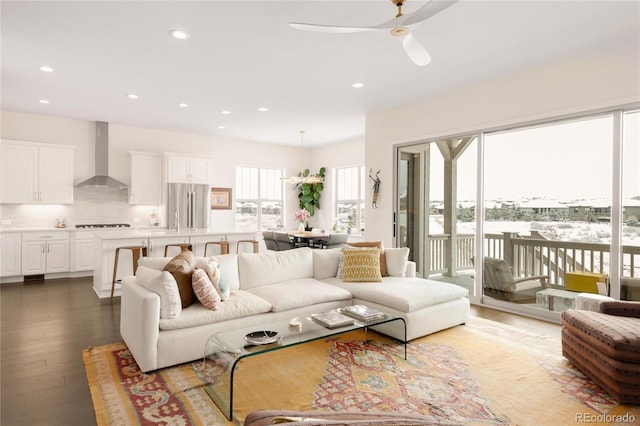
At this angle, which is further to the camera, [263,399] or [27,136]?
[27,136]

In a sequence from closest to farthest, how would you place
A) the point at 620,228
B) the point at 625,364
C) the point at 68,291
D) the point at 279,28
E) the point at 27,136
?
the point at 625,364 → the point at 279,28 → the point at 620,228 → the point at 68,291 → the point at 27,136

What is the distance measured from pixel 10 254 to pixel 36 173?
4.78ft

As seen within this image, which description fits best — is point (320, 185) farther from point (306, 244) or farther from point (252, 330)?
point (252, 330)

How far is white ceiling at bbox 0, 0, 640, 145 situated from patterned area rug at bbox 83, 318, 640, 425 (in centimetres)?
297

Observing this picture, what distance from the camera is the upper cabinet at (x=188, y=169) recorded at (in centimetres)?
770

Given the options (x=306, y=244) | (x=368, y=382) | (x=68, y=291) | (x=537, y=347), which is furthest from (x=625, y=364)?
(x=68, y=291)

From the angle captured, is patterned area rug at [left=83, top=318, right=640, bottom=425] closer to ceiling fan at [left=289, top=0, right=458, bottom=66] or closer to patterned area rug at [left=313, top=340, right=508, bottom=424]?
patterned area rug at [left=313, top=340, right=508, bottom=424]

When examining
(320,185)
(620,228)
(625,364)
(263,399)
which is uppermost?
(320,185)

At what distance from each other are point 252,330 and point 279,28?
2705mm

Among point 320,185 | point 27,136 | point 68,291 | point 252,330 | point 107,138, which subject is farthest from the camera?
point 320,185

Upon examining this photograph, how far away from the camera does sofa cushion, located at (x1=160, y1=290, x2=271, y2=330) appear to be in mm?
2925

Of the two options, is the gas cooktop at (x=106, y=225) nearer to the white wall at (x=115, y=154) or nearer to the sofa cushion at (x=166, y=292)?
the white wall at (x=115, y=154)

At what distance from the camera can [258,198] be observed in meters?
9.54

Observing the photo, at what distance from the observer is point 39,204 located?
665cm
